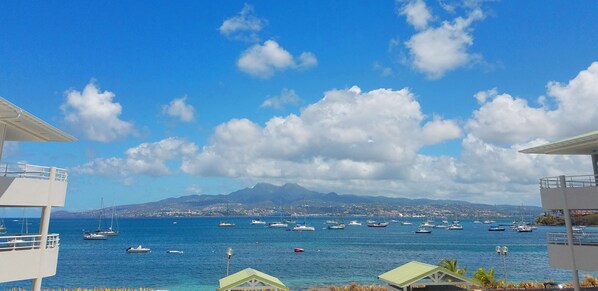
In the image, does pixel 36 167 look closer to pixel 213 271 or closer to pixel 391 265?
pixel 213 271

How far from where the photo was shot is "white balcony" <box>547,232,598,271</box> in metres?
17.6

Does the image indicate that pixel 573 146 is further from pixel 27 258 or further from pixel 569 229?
pixel 27 258

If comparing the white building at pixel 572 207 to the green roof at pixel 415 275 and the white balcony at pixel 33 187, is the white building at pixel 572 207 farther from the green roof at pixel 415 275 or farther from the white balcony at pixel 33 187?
the white balcony at pixel 33 187

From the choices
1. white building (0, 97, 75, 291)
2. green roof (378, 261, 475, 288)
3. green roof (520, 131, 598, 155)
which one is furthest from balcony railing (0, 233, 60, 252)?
green roof (520, 131, 598, 155)

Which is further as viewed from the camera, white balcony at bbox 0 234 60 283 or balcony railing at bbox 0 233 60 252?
balcony railing at bbox 0 233 60 252

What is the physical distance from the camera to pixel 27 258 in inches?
619

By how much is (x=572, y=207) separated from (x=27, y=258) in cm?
2294

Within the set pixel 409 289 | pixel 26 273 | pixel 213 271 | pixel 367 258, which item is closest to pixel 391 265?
pixel 367 258

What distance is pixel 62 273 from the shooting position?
5756 cm

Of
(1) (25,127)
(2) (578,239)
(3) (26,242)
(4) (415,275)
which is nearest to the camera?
(3) (26,242)

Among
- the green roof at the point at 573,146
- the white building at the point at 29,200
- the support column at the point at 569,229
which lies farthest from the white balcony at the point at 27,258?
the green roof at the point at 573,146

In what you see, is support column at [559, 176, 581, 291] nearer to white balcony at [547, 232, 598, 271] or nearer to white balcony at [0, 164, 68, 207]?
white balcony at [547, 232, 598, 271]

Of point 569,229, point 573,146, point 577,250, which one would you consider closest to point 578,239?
point 577,250

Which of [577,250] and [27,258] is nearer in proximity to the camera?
[27,258]
